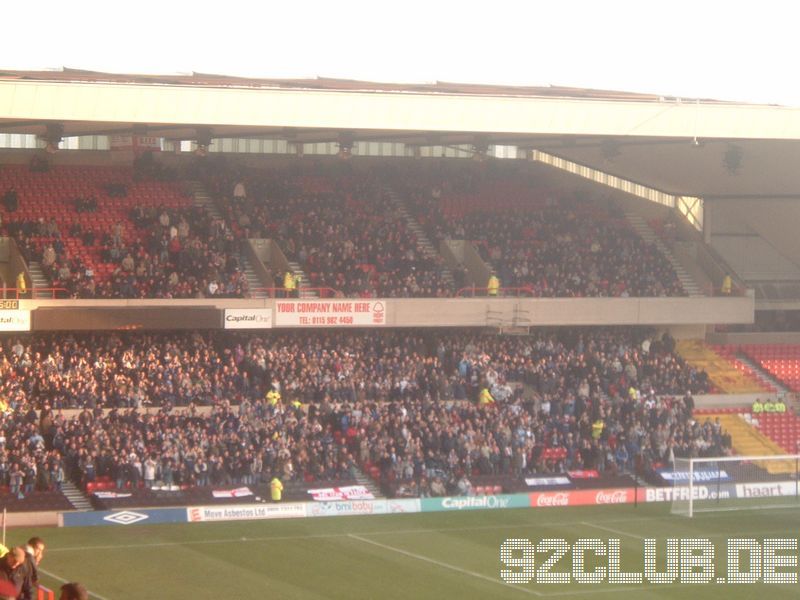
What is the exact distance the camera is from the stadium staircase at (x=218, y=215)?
135 ft

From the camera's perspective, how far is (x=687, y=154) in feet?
147

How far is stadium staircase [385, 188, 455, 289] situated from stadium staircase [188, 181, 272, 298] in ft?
18.9

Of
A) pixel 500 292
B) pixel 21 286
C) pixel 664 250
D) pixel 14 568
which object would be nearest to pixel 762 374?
pixel 664 250

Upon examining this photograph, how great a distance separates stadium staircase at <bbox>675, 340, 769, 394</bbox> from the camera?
46.5 meters

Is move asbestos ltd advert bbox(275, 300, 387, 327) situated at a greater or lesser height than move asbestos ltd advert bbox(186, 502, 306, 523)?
greater

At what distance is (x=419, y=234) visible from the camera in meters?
46.3

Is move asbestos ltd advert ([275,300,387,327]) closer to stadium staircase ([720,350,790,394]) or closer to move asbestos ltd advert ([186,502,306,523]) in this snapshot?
move asbestos ltd advert ([186,502,306,523])

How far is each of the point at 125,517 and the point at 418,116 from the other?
40.8 feet

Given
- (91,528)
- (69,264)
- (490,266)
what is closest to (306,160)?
(490,266)

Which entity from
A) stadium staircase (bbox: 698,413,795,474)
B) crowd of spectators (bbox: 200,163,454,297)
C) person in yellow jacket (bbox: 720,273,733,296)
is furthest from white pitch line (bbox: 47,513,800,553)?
person in yellow jacket (bbox: 720,273,733,296)

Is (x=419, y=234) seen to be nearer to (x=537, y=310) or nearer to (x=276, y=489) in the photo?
(x=537, y=310)

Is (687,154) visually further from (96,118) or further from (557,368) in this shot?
(96,118)

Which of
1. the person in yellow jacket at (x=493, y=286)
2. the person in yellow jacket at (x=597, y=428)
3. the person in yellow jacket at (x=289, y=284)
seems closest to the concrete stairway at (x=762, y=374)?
the person in yellow jacket at (x=597, y=428)

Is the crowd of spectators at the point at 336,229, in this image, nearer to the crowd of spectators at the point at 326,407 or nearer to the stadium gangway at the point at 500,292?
the stadium gangway at the point at 500,292
